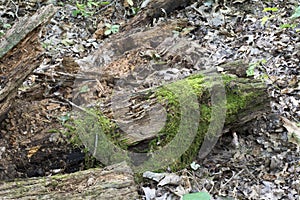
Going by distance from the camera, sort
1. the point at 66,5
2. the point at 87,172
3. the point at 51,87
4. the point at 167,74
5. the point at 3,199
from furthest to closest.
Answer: the point at 66,5
the point at 167,74
the point at 51,87
the point at 87,172
the point at 3,199

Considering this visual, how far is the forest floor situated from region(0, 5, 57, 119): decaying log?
231 millimetres

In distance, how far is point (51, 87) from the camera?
11.5 ft

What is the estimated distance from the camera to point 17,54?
9.93 feet

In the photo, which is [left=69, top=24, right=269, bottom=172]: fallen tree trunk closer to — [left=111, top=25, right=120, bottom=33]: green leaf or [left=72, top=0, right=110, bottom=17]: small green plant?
[left=111, top=25, right=120, bottom=33]: green leaf

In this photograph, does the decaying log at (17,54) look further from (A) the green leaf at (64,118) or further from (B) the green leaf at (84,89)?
(B) the green leaf at (84,89)

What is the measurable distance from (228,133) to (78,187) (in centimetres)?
151

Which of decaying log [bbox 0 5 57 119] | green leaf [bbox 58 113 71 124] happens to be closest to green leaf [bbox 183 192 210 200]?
green leaf [bbox 58 113 71 124]

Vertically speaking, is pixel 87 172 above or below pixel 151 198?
above

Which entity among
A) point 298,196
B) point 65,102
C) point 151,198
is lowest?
point 298,196

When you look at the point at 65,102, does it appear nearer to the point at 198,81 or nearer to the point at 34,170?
the point at 34,170

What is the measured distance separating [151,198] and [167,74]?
1.62 meters

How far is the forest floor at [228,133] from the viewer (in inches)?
112

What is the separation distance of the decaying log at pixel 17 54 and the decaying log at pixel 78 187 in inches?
30.6

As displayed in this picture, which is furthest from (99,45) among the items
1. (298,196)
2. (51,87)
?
(298,196)
